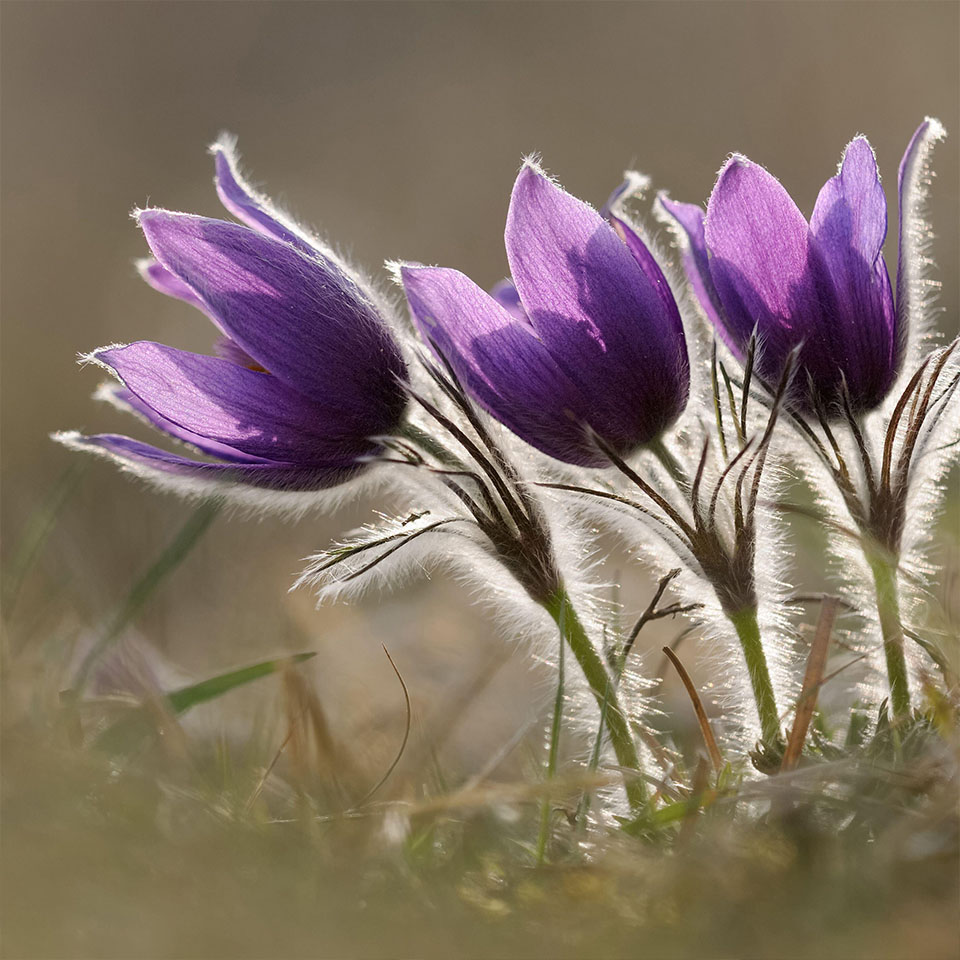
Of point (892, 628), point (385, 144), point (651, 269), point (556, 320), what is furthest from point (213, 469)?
point (385, 144)

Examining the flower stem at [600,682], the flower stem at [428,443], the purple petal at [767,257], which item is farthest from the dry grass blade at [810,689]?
the flower stem at [428,443]

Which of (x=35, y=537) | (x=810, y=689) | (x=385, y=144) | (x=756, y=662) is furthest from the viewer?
(x=385, y=144)

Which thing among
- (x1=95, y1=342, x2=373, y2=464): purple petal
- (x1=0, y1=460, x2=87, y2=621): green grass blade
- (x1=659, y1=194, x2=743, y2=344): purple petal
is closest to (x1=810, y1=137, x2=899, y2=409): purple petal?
(x1=659, y1=194, x2=743, y2=344): purple petal

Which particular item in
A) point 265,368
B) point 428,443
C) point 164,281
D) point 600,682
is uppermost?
point 164,281

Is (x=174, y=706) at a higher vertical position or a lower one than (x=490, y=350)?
lower

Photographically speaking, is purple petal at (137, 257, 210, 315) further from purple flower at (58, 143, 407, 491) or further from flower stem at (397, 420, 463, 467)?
flower stem at (397, 420, 463, 467)

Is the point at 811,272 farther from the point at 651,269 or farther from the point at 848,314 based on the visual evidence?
the point at 651,269

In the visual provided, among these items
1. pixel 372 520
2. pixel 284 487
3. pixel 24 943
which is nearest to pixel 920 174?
pixel 284 487
